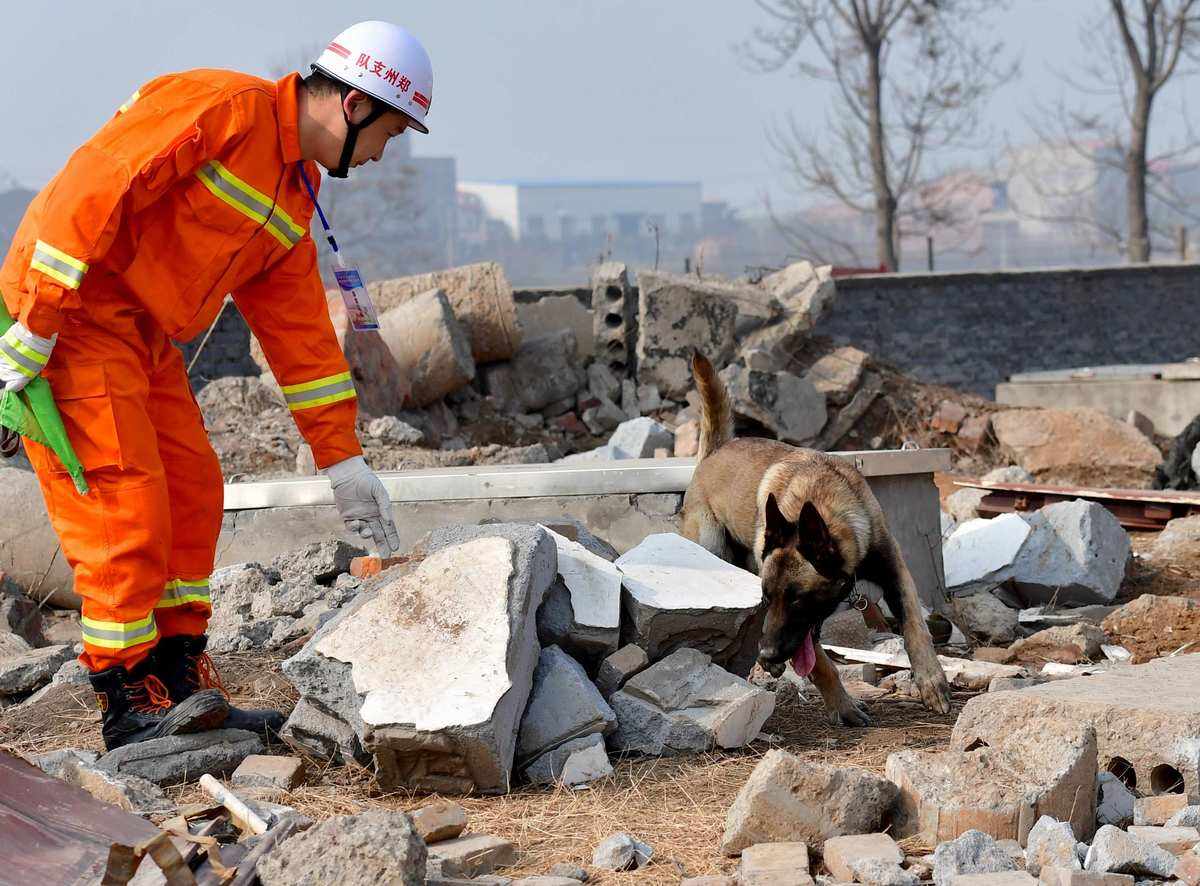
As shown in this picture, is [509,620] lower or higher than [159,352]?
lower

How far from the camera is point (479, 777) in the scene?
4.07 m

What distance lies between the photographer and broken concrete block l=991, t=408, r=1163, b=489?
11.6 meters

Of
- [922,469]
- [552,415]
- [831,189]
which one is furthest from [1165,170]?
[922,469]

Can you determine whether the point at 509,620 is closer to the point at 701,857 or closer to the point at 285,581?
the point at 701,857

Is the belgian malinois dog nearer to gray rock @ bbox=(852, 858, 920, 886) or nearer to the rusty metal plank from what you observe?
gray rock @ bbox=(852, 858, 920, 886)

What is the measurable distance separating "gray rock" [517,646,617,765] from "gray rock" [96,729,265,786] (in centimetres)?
90

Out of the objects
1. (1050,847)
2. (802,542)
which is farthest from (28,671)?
(1050,847)

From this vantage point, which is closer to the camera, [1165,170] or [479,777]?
[479,777]

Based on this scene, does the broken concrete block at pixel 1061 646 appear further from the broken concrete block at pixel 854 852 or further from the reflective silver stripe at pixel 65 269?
the reflective silver stripe at pixel 65 269

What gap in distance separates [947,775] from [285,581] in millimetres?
3648

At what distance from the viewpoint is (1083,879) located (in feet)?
10.0

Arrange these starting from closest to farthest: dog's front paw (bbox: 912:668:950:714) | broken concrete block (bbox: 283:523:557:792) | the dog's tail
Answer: broken concrete block (bbox: 283:523:557:792) < dog's front paw (bbox: 912:668:950:714) < the dog's tail

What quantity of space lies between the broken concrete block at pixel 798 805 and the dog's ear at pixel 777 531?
148 cm

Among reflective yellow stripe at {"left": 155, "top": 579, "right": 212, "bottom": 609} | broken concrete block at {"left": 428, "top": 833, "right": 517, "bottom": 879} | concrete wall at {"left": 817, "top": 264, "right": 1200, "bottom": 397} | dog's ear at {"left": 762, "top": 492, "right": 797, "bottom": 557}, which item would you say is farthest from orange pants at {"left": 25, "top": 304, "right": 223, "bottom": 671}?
concrete wall at {"left": 817, "top": 264, "right": 1200, "bottom": 397}
